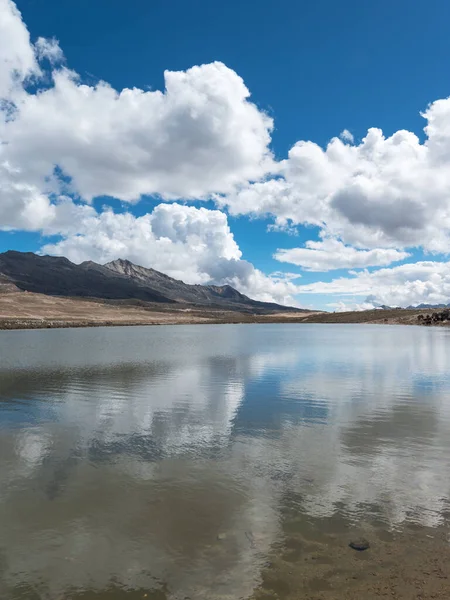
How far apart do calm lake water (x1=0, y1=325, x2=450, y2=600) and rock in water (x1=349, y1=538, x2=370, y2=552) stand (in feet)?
0.60

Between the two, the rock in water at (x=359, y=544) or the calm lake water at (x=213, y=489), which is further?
the rock in water at (x=359, y=544)

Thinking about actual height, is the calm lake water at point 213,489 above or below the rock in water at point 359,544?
below

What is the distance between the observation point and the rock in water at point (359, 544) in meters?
11.9

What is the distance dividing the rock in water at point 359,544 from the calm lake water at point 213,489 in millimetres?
183

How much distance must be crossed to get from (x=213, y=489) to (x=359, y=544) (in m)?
5.68

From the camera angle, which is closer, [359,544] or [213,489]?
[359,544]

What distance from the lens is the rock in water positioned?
11.9 meters

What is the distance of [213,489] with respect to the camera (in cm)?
1590

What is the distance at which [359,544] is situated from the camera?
12023 millimetres

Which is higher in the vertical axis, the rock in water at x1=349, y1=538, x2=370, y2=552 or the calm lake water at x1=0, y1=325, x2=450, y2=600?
the rock in water at x1=349, y1=538, x2=370, y2=552

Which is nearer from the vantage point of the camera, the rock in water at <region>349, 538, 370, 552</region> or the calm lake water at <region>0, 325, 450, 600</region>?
the calm lake water at <region>0, 325, 450, 600</region>

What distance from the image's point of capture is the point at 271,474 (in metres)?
17.2

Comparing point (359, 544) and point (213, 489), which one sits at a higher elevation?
A: point (359, 544)

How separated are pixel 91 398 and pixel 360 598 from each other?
26.1 m
